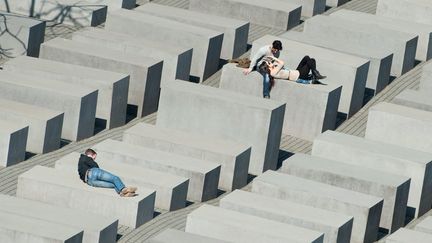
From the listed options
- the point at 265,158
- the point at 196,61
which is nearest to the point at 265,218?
the point at 265,158

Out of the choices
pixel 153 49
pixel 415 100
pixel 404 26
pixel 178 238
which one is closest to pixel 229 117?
pixel 153 49

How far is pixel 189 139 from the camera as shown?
3866 centimetres

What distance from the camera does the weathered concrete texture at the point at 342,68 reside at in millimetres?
42656

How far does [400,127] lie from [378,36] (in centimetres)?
622

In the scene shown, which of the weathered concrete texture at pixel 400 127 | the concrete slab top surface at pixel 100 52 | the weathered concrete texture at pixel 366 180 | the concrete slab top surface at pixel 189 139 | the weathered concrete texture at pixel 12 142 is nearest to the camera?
the weathered concrete texture at pixel 366 180

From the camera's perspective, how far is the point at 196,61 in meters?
44.5

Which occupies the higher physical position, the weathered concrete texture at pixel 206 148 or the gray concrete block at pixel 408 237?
the gray concrete block at pixel 408 237

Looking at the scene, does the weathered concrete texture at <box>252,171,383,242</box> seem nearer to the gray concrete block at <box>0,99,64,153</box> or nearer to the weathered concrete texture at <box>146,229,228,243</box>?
the weathered concrete texture at <box>146,229,228,243</box>

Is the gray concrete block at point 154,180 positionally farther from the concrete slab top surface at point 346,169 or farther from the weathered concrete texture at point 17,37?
the weathered concrete texture at point 17,37

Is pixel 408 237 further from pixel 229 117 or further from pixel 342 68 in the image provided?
pixel 342 68

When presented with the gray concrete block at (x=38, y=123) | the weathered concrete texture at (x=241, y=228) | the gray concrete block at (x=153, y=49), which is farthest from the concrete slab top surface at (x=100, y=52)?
the weathered concrete texture at (x=241, y=228)

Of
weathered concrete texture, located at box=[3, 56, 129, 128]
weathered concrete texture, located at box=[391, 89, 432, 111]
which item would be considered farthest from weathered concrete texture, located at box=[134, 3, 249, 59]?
weathered concrete texture, located at box=[391, 89, 432, 111]

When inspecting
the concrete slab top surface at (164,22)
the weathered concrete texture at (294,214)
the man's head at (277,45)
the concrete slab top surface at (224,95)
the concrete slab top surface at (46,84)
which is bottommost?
the weathered concrete texture at (294,214)

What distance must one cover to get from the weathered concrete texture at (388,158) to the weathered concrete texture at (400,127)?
3.66 feet
